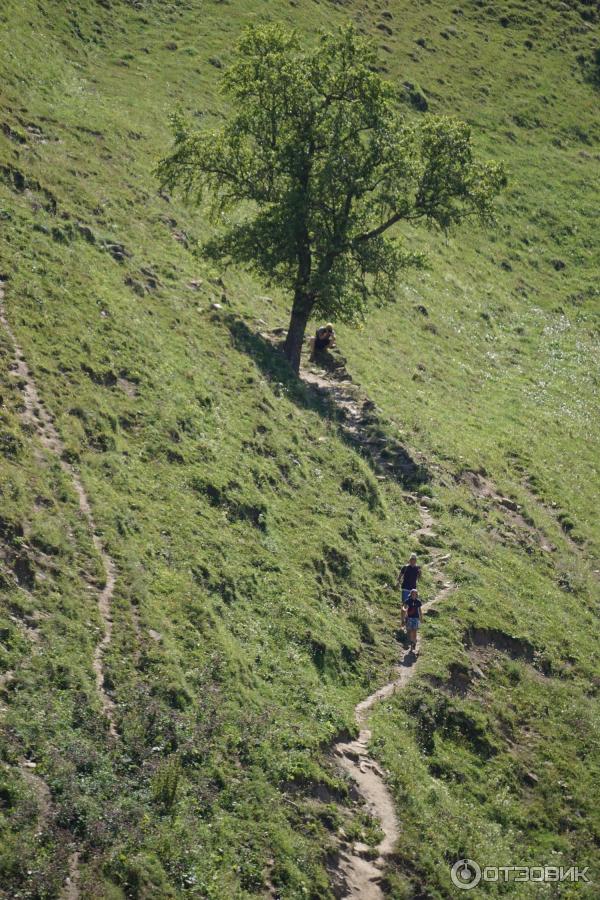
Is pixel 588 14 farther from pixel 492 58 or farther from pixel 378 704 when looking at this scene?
pixel 378 704

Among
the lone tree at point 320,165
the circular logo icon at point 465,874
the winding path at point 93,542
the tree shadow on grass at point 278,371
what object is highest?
the lone tree at point 320,165

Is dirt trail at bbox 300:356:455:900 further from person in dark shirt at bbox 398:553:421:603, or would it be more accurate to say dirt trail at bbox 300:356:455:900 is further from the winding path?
the winding path

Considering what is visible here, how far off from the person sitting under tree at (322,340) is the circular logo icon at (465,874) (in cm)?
2256

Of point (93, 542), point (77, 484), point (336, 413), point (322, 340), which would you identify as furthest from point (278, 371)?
point (93, 542)

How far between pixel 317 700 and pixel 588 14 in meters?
85.4

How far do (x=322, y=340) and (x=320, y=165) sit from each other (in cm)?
696

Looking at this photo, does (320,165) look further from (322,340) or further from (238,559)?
(238,559)

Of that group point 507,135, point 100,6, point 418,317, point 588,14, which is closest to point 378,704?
point 418,317

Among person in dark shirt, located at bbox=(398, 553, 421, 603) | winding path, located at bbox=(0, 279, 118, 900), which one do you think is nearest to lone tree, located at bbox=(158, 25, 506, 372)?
person in dark shirt, located at bbox=(398, 553, 421, 603)

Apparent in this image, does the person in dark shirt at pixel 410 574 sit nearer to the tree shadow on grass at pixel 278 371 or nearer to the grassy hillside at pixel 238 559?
the grassy hillside at pixel 238 559

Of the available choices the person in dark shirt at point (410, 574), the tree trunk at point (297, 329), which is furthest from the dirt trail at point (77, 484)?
the tree trunk at point (297, 329)

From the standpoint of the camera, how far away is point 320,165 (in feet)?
110

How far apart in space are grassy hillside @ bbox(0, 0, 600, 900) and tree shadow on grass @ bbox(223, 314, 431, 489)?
0.28m

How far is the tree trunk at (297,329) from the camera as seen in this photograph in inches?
1357
